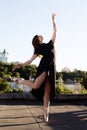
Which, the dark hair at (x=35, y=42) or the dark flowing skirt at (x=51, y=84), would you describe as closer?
the dark flowing skirt at (x=51, y=84)

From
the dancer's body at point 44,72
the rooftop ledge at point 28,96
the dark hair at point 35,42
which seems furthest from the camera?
the rooftop ledge at point 28,96

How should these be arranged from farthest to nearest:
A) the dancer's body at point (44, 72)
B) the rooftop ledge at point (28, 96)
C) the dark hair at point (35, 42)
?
the rooftop ledge at point (28, 96)
the dark hair at point (35, 42)
the dancer's body at point (44, 72)

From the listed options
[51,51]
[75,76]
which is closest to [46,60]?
[51,51]

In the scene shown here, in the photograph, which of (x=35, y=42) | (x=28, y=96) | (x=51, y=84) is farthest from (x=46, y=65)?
(x=28, y=96)

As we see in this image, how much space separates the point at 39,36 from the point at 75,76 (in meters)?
84.9

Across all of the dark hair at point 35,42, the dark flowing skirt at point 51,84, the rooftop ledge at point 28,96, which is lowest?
the rooftop ledge at point 28,96

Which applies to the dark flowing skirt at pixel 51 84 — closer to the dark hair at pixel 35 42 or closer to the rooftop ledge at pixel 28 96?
the dark hair at pixel 35 42

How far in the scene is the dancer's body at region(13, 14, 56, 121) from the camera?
203 inches

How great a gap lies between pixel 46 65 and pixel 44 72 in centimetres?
10

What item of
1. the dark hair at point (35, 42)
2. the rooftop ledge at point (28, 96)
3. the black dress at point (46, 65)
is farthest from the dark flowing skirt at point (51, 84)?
the rooftop ledge at point (28, 96)

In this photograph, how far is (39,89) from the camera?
524 centimetres

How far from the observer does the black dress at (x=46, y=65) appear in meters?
5.17

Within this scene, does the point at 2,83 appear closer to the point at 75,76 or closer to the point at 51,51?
the point at 51,51

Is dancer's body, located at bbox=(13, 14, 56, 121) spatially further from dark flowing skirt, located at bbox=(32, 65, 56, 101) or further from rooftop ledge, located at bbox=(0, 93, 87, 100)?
rooftop ledge, located at bbox=(0, 93, 87, 100)
